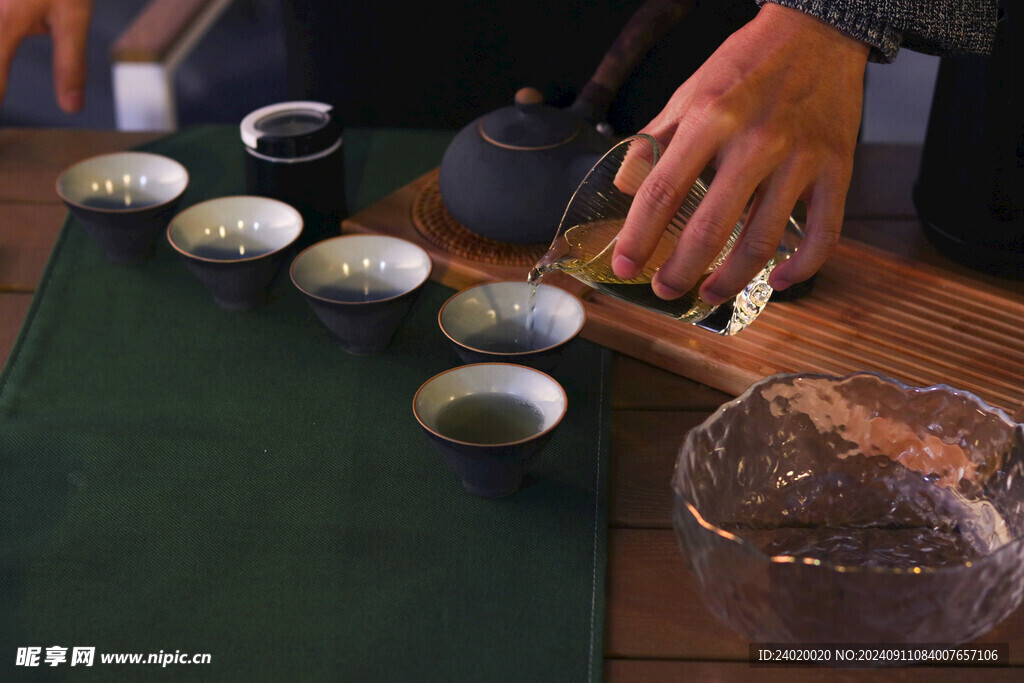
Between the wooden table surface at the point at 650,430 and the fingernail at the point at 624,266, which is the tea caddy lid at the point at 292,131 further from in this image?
the fingernail at the point at 624,266

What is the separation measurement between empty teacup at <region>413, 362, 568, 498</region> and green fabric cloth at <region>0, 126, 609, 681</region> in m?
0.03

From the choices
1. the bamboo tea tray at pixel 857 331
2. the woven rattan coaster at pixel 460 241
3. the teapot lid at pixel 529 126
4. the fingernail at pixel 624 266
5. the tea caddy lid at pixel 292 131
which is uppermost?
the fingernail at pixel 624 266

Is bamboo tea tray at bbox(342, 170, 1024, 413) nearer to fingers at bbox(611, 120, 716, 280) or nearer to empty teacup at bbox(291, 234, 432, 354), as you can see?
empty teacup at bbox(291, 234, 432, 354)

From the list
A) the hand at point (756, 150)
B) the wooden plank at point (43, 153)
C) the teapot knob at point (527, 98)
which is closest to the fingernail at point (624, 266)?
the hand at point (756, 150)

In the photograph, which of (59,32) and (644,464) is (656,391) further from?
(59,32)

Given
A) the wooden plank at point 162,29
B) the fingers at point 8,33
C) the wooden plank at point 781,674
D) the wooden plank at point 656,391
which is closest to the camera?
the wooden plank at point 781,674

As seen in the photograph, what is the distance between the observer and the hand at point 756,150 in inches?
23.5

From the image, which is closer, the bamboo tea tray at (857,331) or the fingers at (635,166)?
the fingers at (635,166)

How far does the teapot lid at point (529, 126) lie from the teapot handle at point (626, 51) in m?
0.04

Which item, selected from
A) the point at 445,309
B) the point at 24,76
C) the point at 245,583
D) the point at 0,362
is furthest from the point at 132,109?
the point at 24,76

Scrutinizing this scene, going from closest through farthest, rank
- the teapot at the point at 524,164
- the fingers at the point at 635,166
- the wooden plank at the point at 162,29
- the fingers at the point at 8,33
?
Answer: the fingers at the point at 635,166 → the teapot at the point at 524,164 → the fingers at the point at 8,33 → the wooden plank at the point at 162,29

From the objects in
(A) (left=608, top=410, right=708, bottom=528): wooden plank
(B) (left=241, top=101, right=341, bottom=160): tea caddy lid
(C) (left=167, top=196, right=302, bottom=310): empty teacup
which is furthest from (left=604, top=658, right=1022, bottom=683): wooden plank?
(B) (left=241, top=101, right=341, bottom=160): tea caddy lid

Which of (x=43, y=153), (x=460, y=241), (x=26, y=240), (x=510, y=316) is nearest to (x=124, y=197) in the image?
(x=26, y=240)

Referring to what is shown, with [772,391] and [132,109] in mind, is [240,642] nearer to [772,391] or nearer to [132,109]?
[772,391]
